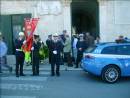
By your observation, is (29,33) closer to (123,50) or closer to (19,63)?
(19,63)

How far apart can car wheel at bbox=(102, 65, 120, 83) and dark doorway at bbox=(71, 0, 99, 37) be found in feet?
26.4

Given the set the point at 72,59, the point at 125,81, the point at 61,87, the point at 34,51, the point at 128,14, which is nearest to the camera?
the point at 61,87

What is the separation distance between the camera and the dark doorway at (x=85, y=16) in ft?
79.8

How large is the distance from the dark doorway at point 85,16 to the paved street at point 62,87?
23.8 ft

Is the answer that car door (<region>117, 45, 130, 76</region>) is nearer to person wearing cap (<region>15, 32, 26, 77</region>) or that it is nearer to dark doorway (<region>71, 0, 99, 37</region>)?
person wearing cap (<region>15, 32, 26, 77</region>)

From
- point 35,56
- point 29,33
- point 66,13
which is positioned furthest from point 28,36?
point 66,13

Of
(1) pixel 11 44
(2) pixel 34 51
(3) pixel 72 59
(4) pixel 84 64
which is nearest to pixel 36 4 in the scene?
(1) pixel 11 44

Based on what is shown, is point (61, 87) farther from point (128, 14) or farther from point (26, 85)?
point (128, 14)

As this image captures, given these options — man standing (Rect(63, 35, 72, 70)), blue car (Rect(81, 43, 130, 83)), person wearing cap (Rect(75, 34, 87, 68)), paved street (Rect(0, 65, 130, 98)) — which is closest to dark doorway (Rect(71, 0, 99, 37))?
man standing (Rect(63, 35, 72, 70))

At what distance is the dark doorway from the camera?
24328 millimetres

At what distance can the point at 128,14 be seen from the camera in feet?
75.3

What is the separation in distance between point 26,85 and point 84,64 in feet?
8.92

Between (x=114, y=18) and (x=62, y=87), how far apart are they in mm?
9020

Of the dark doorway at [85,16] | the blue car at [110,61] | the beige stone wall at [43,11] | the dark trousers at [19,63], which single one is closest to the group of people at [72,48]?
the dark trousers at [19,63]
